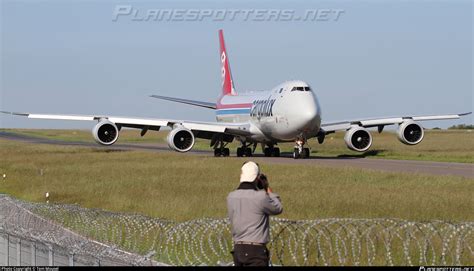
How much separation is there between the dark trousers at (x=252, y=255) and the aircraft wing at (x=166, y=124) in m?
43.1

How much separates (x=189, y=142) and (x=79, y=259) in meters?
39.6

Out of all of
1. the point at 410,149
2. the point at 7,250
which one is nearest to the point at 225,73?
the point at 410,149

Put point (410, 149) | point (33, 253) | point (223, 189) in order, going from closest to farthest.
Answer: point (33, 253), point (223, 189), point (410, 149)

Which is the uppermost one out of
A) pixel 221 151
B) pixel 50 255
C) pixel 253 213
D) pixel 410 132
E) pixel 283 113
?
pixel 283 113

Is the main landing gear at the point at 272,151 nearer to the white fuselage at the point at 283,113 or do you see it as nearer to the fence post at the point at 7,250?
the white fuselage at the point at 283,113

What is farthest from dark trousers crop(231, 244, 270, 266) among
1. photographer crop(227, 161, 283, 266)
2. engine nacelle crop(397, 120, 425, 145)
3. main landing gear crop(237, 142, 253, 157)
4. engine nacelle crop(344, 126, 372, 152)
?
main landing gear crop(237, 142, 253, 157)

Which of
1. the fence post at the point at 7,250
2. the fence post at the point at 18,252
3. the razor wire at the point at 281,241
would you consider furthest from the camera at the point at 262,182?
the fence post at the point at 7,250

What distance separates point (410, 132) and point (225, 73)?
21697 mm

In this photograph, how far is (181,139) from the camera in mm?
53469

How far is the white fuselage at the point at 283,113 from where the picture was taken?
5019cm

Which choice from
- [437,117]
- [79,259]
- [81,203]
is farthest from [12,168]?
[79,259]

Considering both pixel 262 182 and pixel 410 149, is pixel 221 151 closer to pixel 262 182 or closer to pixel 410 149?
pixel 410 149

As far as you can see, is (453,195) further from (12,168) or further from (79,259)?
(12,168)

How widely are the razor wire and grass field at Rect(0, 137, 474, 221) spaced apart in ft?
12.9
